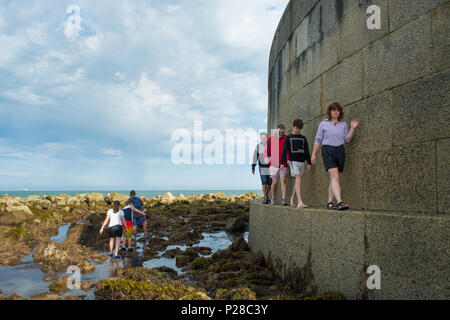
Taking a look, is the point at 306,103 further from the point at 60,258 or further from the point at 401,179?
the point at 60,258

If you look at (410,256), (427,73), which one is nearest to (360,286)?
(410,256)

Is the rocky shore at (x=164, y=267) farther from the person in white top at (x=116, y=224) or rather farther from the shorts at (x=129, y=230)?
the shorts at (x=129, y=230)

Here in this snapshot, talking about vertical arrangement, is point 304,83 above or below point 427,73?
above

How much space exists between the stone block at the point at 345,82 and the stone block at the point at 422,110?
83cm

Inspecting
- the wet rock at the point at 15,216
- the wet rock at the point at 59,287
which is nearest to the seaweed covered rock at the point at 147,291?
the wet rock at the point at 59,287

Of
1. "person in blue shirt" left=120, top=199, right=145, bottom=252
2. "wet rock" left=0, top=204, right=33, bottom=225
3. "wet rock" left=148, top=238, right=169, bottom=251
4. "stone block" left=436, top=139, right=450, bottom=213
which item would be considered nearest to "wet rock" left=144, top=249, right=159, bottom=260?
"wet rock" left=148, top=238, right=169, bottom=251

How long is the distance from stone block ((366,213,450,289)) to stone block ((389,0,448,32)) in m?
2.83

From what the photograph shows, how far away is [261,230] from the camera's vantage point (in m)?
7.62

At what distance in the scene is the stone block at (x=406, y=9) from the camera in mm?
4152

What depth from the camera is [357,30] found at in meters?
5.39

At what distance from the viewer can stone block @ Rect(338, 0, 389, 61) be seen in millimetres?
4832

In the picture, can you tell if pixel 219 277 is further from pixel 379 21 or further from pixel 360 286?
pixel 379 21

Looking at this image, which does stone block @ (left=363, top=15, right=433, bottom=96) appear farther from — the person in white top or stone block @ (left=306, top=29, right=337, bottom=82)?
the person in white top
